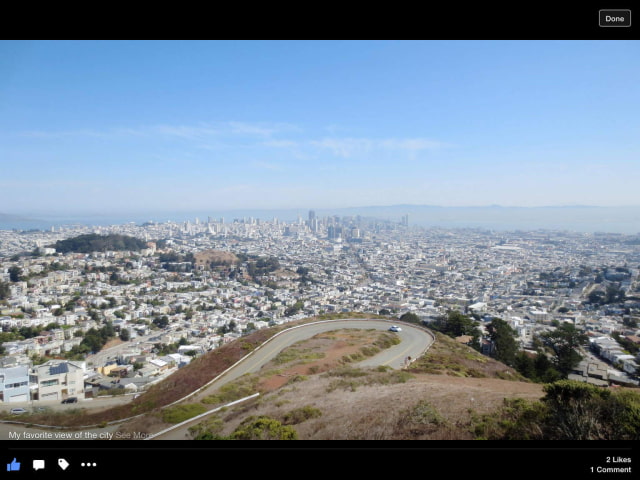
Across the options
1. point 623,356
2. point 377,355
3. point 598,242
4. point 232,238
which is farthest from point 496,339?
point 232,238

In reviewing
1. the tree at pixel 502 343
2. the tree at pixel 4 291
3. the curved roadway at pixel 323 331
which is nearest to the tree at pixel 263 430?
the curved roadway at pixel 323 331

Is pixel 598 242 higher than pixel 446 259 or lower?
higher

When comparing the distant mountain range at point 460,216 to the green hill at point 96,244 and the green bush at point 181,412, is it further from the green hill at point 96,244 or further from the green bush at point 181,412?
the green bush at point 181,412

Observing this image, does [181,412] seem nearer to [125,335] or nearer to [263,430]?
[263,430]
